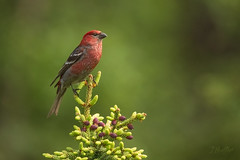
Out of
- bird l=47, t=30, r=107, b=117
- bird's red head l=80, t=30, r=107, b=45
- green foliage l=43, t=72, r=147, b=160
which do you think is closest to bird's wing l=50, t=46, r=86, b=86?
bird l=47, t=30, r=107, b=117

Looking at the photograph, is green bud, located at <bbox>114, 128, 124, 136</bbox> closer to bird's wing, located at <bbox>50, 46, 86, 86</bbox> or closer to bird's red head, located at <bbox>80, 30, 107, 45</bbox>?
bird's red head, located at <bbox>80, 30, 107, 45</bbox>

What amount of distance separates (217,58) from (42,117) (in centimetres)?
623

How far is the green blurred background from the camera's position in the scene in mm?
10367

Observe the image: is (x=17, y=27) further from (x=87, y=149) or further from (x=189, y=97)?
(x=87, y=149)

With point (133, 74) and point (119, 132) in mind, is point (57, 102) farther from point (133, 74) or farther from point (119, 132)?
point (133, 74)

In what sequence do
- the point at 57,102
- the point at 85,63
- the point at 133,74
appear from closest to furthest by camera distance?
1. the point at 57,102
2. the point at 85,63
3. the point at 133,74

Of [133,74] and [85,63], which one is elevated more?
[133,74]

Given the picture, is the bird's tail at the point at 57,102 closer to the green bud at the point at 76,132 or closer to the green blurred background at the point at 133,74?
the green bud at the point at 76,132

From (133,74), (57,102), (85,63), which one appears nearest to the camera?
(57,102)

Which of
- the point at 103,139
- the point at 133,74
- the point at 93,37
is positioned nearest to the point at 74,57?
the point at 93,37

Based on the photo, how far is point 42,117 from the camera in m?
11.1

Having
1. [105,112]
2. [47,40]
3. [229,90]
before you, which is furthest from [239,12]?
[47,40]

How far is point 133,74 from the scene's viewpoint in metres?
11.6

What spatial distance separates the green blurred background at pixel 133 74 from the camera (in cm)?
1037
